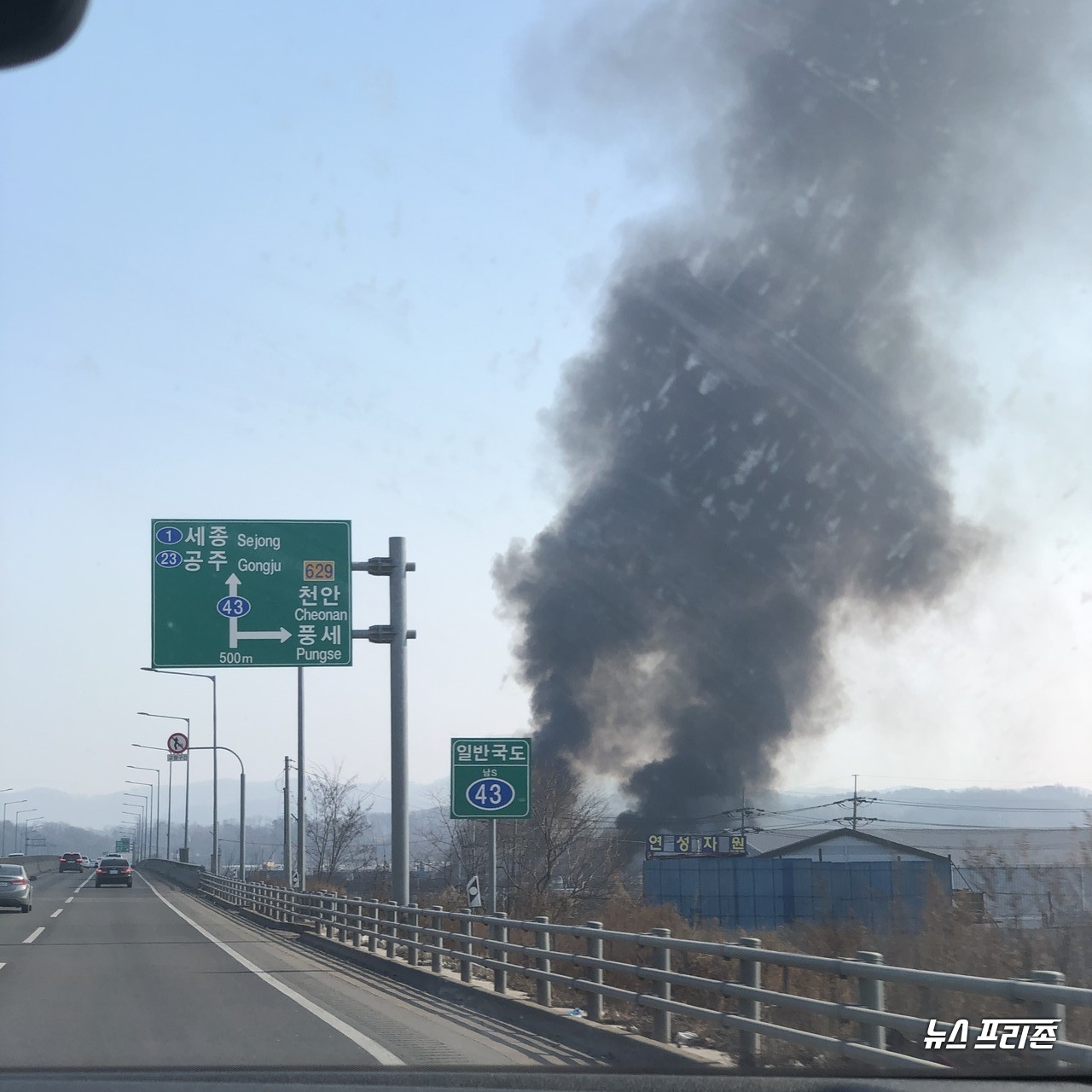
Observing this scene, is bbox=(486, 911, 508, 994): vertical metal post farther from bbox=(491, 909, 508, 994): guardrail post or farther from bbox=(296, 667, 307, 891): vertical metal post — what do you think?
bbox=(296, 667, 307, 891): vertical metal post

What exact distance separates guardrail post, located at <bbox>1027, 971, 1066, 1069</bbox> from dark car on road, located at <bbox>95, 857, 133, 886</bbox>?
54.6 metres

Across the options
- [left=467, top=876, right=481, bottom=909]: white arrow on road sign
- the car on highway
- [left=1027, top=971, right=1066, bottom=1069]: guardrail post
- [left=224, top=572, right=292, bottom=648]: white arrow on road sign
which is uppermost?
[left=224, top=572, right=292, bottom=648]: white arrow on road sign

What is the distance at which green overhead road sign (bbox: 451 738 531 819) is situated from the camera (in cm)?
1581

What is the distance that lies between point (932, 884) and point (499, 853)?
38.5m

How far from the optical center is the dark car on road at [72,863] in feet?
302

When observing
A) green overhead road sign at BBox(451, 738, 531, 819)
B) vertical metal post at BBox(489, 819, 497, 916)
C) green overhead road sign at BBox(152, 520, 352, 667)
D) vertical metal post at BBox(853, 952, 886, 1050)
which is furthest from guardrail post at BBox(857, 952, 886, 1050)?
green overhead road sign at BBox(152, 520, 352, 667)

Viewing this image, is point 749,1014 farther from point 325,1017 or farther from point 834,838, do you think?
point 834,838

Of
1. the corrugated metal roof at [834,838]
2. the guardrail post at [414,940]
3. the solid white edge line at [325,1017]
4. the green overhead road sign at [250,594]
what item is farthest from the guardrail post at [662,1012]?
the corrugated metal roof at [834,838]

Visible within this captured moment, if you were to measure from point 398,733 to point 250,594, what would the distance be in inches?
120

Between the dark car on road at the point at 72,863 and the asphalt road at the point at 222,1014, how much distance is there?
7531 centimetres

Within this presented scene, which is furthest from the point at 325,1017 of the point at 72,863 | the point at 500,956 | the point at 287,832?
the point at 72,863

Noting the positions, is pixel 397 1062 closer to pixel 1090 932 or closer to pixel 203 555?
pixel 1090 932

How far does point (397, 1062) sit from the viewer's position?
9.38m

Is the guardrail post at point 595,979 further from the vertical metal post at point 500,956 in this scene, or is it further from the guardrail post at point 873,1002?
the guardrail post at point 873,1002
